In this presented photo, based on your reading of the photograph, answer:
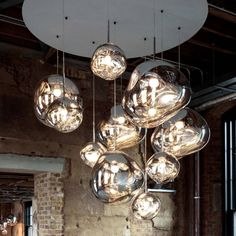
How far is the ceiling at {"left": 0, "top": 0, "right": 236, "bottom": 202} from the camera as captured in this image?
5379 mm

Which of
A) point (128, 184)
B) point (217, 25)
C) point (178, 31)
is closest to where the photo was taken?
point (128, 184)

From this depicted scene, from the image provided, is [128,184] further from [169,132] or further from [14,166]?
[14,166]

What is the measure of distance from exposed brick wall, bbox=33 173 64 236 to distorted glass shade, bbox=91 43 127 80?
3412 millimetres

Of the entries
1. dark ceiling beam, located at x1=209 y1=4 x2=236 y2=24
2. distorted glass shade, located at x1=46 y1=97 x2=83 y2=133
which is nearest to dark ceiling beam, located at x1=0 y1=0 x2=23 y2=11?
distorted glass shade, located at x1=46 y1=97 x2=83 y2=133

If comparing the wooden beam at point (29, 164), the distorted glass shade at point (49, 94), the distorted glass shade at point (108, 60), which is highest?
the distorted glass shade at point (108, 60)

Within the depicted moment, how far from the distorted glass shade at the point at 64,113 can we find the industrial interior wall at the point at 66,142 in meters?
2.82

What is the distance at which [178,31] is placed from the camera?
4191mm

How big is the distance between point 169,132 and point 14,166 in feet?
10.8

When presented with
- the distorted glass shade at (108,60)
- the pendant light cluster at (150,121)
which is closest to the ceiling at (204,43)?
the distorted glass shade at (108,60)

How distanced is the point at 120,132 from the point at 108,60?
729 mm

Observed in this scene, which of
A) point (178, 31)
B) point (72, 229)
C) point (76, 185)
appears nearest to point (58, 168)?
point (76, 185)

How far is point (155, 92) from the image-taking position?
3.01 m

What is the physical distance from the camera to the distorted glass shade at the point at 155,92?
300 cm

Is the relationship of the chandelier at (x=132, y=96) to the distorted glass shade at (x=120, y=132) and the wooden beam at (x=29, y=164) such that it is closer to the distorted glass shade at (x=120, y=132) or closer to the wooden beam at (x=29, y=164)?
the distorted glass shade at (x=120, y=132)
